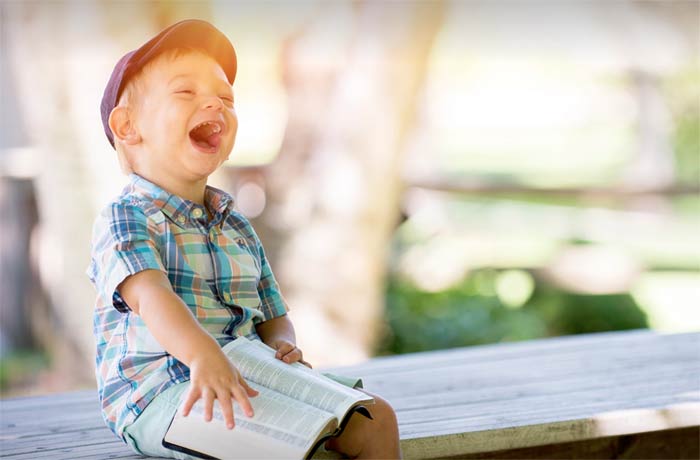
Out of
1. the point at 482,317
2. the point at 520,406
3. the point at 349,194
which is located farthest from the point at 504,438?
the point at 482,317

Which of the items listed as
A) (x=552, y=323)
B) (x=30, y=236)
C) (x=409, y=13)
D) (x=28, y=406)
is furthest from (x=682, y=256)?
(x=28, y=406)

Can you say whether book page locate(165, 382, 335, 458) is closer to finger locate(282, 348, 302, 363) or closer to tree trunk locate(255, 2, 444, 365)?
finger locate(282, 348, 302, 363)

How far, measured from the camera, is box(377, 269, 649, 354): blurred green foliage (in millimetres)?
6555

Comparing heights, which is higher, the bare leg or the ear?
the ear

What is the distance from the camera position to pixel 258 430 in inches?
72.8

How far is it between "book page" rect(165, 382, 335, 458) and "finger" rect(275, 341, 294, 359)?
0.60 ft

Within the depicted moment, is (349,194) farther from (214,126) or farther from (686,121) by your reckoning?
(686,121)

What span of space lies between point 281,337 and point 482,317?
4.58 m

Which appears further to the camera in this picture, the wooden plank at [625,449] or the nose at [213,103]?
the wooden plank at [625,449]

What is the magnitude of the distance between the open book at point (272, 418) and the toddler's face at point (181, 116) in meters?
0.38

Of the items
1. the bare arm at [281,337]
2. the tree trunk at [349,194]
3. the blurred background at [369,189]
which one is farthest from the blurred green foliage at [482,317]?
the bare arm at [281,337]

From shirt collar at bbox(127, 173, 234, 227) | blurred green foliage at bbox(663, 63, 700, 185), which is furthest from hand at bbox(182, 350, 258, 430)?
blurred green foliage at bbox(663, 63, 700, 185)

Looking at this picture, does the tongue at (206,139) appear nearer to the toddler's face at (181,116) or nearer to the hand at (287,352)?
the toddler's face at (181,116)

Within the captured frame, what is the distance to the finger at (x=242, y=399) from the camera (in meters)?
1.79
